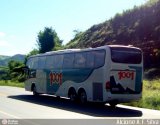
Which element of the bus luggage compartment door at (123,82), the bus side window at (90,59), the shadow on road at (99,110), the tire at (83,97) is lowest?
the shadow on road at (99,110)

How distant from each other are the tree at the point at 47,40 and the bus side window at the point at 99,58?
66.1 metres

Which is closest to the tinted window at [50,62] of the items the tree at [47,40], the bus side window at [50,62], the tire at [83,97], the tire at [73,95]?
the bus side window at [50,62]

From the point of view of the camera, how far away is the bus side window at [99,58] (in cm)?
2162

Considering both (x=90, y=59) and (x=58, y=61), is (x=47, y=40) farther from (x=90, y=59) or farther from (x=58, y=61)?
(x=90, y=59)

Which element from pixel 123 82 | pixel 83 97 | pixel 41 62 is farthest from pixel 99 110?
pixel 41 62

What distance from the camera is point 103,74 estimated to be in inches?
840

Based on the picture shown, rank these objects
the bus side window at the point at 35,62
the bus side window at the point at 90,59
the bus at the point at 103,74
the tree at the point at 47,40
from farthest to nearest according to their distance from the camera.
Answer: the tree at the point at 47,40 → the bus side window at the point at 35,62 → the bus side window at the point at 90,59 → the bus at the point at 103,74

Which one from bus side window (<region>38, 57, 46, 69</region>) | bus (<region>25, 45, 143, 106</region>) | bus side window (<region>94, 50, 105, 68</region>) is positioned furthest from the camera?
bus side window (<region>38, 57, 46, 69</region>)

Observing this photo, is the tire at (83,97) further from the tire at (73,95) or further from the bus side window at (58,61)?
the bus side window at (58,61)

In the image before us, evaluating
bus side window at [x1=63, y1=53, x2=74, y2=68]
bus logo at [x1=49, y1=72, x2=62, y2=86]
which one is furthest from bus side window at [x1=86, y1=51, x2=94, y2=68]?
bus logo at [x1=49, y1=72, x2=62, y2=86]

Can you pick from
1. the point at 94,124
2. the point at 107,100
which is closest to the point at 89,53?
the point at 107,100

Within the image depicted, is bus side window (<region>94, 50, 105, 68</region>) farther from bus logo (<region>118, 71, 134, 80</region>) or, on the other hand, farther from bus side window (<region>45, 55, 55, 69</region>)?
bus side window (<region>45, 55, 55, 69</region>)

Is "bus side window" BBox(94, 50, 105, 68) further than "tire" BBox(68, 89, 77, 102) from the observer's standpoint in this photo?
No

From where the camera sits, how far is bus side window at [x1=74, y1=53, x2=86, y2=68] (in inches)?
929
